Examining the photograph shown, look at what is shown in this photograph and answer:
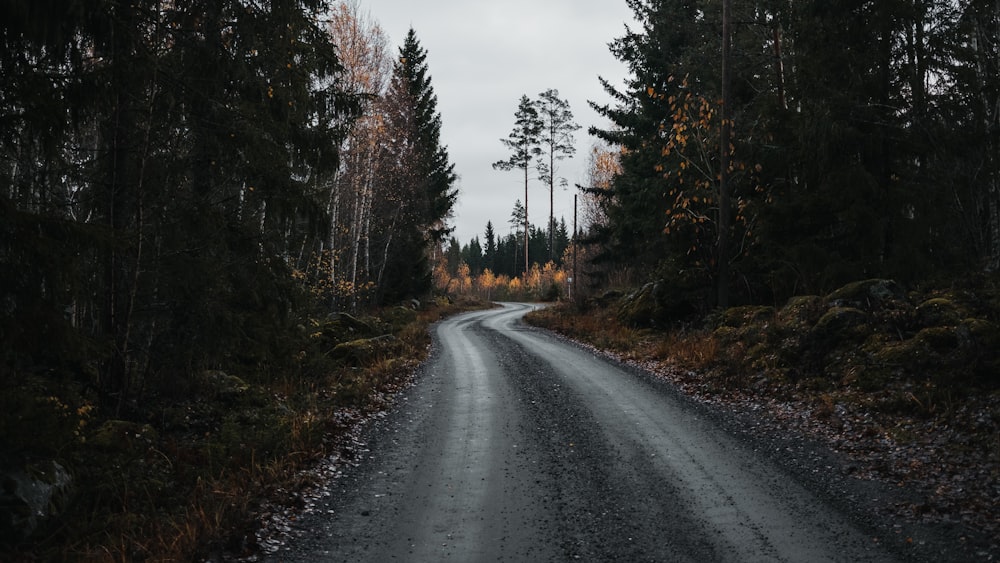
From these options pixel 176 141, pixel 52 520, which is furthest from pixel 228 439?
pixel 176 141

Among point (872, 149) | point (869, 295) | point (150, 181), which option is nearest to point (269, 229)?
point (150, 181)

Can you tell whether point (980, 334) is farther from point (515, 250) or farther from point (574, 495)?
point (515, 250)

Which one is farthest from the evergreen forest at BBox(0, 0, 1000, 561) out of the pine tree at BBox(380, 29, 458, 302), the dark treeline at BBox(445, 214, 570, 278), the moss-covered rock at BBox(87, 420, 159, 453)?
the dark treeline at BBox(445, 214, 570, 278)

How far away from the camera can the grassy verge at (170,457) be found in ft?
16.2

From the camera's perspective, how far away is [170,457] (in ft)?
22.1

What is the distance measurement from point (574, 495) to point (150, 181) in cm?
632

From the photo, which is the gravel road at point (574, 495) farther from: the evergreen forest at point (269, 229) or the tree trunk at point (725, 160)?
the tree trunk at point (725, 160)

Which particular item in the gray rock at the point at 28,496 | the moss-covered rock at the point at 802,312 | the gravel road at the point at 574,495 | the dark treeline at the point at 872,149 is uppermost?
the dark treeline at the point at 872,149

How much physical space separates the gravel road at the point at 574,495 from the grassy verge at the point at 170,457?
75 cm

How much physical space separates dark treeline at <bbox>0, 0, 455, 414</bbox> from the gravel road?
9.25 feet

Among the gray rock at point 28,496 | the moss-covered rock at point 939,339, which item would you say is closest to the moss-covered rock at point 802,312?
the moss-covered rock at point 939,339

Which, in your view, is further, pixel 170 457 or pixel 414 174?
pixel 414 174

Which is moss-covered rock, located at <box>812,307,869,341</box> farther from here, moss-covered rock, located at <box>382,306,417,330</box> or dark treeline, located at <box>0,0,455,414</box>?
moss-covered rock, located at <box>382,306,417,330</box>

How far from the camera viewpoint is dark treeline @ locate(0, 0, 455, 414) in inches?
183
